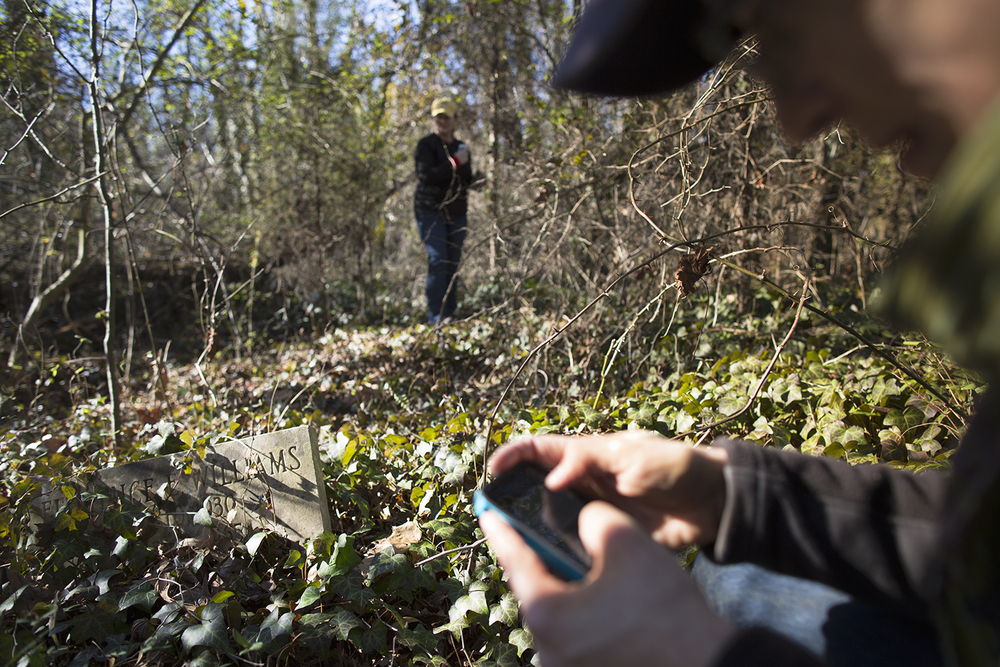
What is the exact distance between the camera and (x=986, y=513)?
598mm

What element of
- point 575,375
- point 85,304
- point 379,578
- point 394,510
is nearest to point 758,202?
point 575,375

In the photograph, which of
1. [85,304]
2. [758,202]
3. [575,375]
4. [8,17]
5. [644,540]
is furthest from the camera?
[85,304]

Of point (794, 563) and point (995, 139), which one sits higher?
point (995, 139)

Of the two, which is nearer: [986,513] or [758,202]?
[986,513]

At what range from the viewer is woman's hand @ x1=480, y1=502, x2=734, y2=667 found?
2.40ft

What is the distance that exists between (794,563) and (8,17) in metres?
6.84

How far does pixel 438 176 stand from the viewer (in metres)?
5.82

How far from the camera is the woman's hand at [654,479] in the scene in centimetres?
106

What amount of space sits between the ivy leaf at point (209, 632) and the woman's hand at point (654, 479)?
3.57 feet

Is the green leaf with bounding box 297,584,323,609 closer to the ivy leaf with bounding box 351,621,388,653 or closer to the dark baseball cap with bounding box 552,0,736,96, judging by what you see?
the ivy leaf with bounding box 351,621,388,653

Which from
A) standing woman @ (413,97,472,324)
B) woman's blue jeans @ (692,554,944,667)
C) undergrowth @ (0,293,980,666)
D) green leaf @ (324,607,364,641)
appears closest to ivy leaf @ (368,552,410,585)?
undergrowth @ (0,293,980,666)

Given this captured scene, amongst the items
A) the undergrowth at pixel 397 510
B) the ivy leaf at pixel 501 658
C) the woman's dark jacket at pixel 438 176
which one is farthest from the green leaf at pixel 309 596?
the woman's dark jacket at pixel 438 176

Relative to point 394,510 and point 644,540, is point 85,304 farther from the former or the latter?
point 644,540

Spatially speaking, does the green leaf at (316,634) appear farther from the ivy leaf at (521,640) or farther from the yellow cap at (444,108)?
→ the yellow cap at (444,108)
